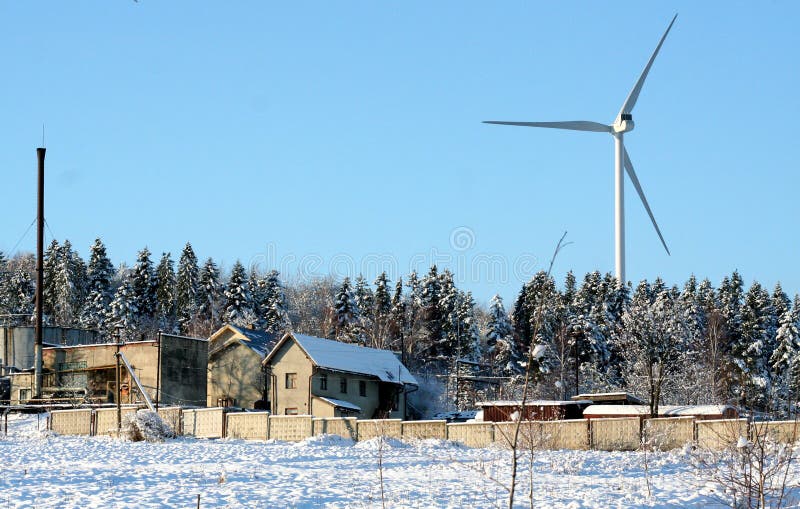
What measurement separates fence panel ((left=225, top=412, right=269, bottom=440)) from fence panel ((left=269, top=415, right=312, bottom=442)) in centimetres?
30

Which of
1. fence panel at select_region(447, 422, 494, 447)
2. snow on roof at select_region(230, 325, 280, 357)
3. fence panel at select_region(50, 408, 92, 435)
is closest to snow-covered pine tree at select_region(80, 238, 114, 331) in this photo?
snow on roof at select_region(230, 325, 280, 357)

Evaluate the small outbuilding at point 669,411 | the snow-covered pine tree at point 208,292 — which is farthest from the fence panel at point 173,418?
the snow-covered pine tree at point 208,292

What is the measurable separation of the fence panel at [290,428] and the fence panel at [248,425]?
30 cm

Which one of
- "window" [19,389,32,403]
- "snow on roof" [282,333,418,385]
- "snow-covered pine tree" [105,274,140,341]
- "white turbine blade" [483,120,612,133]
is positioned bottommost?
"window" [19,389,32,403]

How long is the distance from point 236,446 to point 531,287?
71.5 metres

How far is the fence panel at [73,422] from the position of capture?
46906mm

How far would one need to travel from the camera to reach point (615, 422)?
37969 millimetres

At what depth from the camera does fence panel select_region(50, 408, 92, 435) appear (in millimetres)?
46906

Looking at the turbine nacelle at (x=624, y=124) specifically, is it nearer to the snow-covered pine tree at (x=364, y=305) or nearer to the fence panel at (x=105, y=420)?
the snow-covered pine tree at (x=364, y=305)

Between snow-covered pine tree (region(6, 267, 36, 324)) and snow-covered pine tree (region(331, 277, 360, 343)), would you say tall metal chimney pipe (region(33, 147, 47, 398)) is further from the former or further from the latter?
snow-covered pine tree (region(6, 267, 36, 324))

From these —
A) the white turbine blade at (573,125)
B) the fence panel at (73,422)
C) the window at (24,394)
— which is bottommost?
the fence panel at (73,422)

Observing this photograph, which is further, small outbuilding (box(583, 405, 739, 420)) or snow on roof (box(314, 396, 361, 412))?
snow on roof (box(314, 396, 361, 412))

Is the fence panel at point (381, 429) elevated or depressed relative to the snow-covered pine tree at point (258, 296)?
depressed

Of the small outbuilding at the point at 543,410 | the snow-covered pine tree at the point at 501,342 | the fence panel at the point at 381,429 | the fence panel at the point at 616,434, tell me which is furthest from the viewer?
the snow-covered pine tree at the point at 501,342
